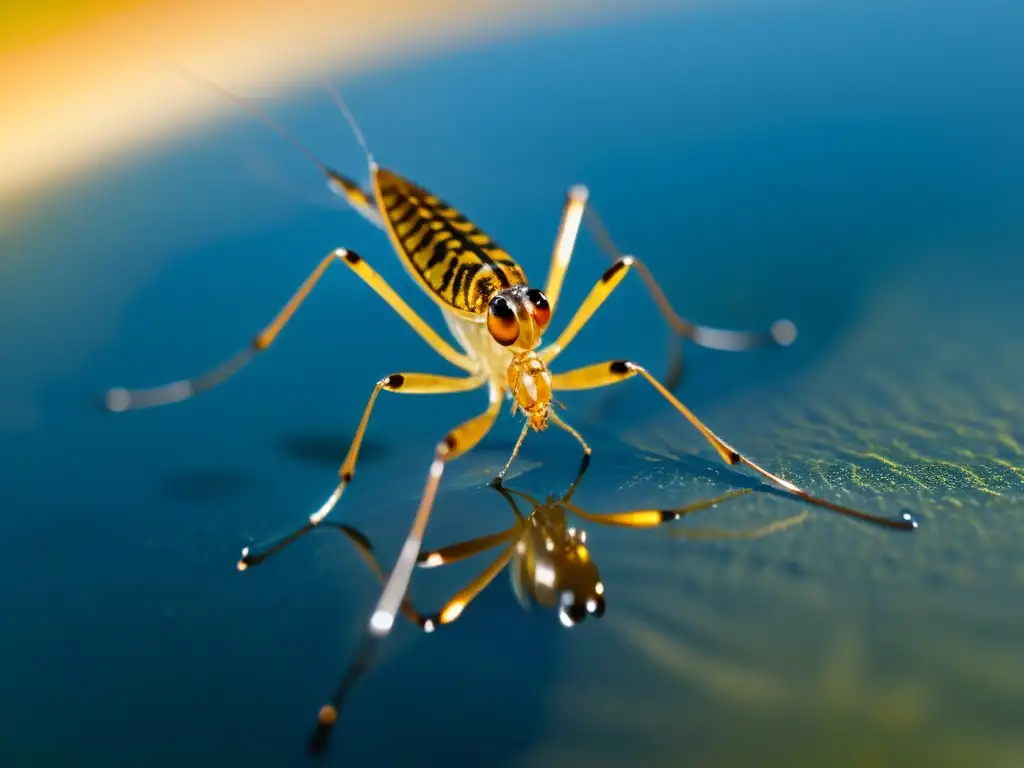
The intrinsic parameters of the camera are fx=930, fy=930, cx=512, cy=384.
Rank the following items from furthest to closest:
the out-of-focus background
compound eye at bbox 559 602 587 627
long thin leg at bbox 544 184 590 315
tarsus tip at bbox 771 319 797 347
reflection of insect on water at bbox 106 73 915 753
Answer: long thin leg at bbox 544 184 590 315
tarsus tip at bbox 771 319 797 347
reflection of insect on water at bbox 106 73 915 753
compound eye at bbox 559 602 587 627
the out-of-focus background

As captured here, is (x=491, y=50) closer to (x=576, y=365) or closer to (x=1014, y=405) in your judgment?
(x=576, y=365)

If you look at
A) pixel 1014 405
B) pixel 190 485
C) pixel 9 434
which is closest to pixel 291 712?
pixel 190 485

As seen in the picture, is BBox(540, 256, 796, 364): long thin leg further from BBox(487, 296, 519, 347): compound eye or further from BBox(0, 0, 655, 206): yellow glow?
BBox(0, 0, 655, 206): yellow glow

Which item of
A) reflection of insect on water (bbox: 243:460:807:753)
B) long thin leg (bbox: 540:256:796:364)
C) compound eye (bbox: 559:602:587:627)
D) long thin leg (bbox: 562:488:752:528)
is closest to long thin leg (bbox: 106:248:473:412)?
long thin leg (bbox: 540:256:796:364)

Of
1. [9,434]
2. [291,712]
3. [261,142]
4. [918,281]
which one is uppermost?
[261,142]

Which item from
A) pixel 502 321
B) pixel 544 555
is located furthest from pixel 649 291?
pixel 544 555

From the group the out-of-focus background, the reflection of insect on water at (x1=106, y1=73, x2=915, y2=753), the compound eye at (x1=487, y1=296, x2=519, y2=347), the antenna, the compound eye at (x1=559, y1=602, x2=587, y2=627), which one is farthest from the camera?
the antenna

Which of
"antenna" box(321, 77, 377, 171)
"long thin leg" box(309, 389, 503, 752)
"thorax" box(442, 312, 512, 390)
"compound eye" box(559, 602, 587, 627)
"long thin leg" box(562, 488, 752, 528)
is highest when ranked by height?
"antenna" box(321, 77, 377, 171)
